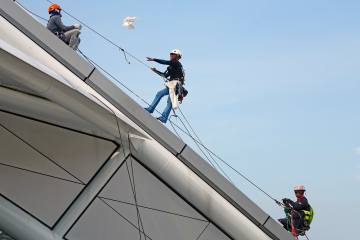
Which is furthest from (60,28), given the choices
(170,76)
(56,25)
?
(170,76)

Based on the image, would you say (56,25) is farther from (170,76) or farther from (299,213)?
(299,213)

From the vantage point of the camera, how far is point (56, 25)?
14.2m

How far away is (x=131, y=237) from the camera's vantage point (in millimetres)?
13289

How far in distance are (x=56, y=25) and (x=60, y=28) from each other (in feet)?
0.38

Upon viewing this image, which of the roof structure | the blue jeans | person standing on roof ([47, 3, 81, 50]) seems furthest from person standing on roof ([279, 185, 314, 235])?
person standing on roof ([47, 3, 81, 50])

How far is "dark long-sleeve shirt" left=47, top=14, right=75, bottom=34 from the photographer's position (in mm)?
14141

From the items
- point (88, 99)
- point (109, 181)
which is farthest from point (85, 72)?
point (109, 181)

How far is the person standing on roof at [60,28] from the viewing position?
558 inches

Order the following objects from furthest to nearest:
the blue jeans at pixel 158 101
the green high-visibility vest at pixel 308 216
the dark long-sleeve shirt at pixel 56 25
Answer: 1. the green high-visibility vest at pixel 308 216
2. the blue jeans at pixel 158 101
3. the dark long-sleeve shirt at pixel 56 25

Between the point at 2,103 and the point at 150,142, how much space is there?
120 inches

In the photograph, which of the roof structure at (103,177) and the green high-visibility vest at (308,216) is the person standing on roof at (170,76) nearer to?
the roof structure at (103,177)

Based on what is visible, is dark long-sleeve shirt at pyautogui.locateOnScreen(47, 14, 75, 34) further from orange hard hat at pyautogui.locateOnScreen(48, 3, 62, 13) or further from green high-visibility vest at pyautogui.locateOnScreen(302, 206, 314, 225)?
green high-visibility vest at pyautogui.locateOnScreen(302, 206, 314, 225)

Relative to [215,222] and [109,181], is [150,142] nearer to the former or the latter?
[109,181]

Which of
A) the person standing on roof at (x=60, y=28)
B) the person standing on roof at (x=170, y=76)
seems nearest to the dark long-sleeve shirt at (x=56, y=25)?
the person standing on roof at (x=60, y=28)
